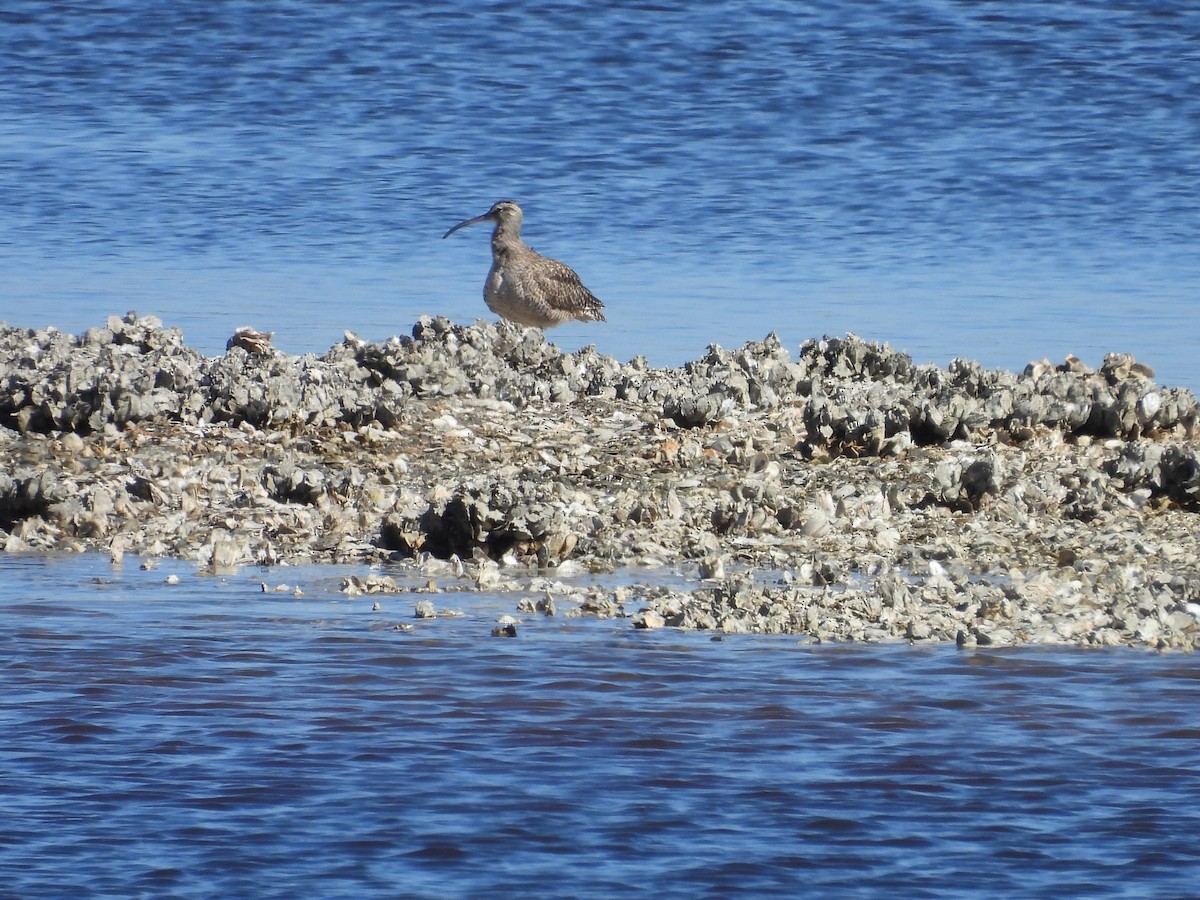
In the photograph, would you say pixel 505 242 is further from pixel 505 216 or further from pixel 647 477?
pixel 647 477

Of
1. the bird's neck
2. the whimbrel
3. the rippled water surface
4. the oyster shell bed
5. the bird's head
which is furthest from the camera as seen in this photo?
the bird's head

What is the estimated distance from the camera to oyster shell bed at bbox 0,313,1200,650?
862 cm

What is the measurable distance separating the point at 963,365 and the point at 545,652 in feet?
20.5

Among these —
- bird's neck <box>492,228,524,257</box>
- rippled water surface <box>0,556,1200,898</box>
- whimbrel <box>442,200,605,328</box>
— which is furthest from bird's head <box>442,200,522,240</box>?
rippled water surface <box>0,556,1200,898</box>

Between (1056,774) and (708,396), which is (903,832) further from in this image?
(708,396)

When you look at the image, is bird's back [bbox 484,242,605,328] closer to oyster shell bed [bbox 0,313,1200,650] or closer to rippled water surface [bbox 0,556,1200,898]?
oyster shell bed [bbox 0,313,1200,650]

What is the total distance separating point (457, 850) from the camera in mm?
5500

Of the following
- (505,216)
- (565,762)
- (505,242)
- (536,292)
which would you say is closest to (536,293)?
(536,292)

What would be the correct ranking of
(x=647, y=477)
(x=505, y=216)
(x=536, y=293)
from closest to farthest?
1. (x=647, y=477)
2. (x=536, y=293)
3. (x=505, y=216)

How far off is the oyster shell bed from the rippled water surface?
1.92 ft

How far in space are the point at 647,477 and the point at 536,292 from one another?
6.84 m

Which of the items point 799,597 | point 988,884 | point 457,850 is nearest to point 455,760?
point 457,850

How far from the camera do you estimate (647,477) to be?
37.1 ft

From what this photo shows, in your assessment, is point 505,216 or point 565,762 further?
point 505,216
